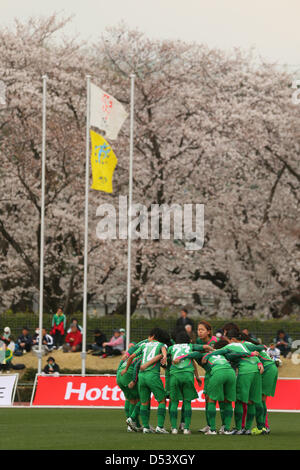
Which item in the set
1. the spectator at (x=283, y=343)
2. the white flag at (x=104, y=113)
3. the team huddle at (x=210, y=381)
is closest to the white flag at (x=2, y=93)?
the white flag at (x=104, y=113)

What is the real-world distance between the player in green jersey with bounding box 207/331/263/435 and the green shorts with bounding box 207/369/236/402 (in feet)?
0.53

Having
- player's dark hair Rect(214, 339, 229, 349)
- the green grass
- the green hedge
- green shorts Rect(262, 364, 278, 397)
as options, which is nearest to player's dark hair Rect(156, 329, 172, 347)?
player's dark hair Rect(214, 339, 229, 349)

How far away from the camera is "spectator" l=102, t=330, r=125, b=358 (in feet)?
110

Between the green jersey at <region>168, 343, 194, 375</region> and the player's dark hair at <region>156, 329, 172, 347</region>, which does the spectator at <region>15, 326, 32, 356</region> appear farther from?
the green jersey at <region>168, 343, 194, 375</region>

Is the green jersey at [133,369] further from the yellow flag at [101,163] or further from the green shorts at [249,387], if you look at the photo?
the yellow flag at [101,163]

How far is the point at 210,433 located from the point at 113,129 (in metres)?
14.3

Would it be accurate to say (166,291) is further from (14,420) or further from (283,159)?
(14,420)

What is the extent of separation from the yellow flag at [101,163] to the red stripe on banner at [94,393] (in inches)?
243

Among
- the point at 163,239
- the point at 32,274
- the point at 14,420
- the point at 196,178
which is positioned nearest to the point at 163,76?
the point at 196,178

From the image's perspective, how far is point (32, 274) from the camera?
39.5 meters

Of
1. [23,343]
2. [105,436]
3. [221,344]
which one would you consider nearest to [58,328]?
[23,343]

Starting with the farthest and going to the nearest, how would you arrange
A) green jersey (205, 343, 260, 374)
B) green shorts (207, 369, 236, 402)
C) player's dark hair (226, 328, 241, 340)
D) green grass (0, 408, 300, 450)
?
player's dark hair (226, 328, 241, 340)
green jersey (205, 343, 260, 374)
green shorts (207, 369, 236, 402)
green grass (0, 408, 300, 450)

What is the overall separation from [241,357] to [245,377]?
0.34 meters

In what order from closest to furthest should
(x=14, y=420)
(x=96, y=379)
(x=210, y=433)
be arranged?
(x=210, y=433) < (x=14, y=420) < (x=96, y=379)
